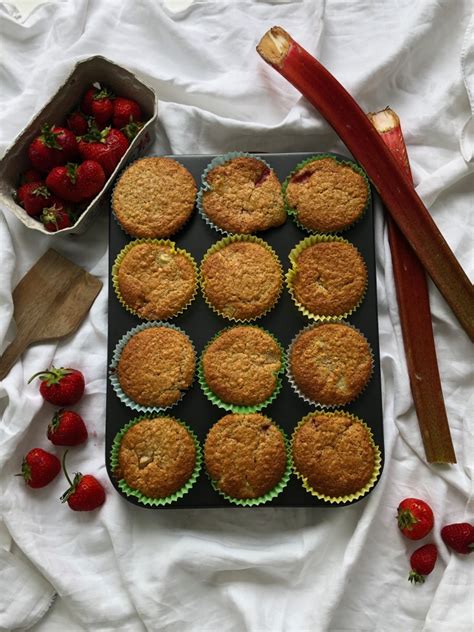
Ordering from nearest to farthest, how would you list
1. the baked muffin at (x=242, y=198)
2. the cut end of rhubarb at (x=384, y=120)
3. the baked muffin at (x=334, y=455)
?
1. the baked muffin at (x=334, y=455)
2. the baked muffin at (x=242, y=198)
3. the cut end of rhubarb at (x=384, y=120)

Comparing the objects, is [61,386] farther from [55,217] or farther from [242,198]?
[242,198]

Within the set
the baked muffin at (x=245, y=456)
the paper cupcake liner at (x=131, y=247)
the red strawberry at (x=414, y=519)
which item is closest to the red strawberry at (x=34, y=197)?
the paper cupcake liner at (x=131, y=247)

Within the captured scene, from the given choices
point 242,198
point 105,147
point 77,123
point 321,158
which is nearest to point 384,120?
point 321,158

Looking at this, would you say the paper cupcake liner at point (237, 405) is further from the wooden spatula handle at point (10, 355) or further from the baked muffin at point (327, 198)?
the wooden spatula handle at point (10, 355)

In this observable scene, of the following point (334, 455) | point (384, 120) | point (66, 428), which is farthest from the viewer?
point (384, 120)

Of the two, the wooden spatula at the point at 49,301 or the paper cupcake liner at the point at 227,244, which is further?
the wooden spatula at the point at 49,301

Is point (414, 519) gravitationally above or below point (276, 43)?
below

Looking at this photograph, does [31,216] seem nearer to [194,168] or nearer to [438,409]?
[194,168]
